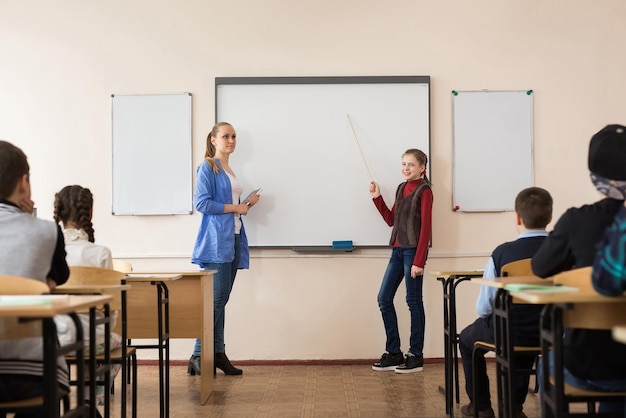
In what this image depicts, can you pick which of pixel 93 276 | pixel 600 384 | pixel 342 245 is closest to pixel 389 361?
pixel 342 245

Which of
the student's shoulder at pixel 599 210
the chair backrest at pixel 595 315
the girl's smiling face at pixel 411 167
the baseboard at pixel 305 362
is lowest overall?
the baseboard at pixel 305 362

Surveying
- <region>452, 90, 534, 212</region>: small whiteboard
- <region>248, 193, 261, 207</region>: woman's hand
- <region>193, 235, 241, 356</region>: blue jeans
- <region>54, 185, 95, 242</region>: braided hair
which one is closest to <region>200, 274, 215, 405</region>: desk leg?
<region>193, 235, 241, 356</region>: blue jeans

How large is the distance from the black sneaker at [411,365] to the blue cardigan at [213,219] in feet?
4.41

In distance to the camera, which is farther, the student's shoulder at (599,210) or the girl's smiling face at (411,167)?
the girl's smiling face at (411,167)

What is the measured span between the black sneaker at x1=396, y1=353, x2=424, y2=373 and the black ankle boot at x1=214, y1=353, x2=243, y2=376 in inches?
44.8

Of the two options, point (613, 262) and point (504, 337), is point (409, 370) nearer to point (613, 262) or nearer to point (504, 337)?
point (504, 337)

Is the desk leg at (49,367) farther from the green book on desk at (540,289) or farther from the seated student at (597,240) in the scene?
the seated student at (597,240)

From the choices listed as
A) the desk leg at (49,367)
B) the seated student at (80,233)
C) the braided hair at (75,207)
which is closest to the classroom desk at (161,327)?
the seated student at (80,233)

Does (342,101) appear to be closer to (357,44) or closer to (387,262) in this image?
(357,44)

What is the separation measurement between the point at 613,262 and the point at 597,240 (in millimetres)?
593

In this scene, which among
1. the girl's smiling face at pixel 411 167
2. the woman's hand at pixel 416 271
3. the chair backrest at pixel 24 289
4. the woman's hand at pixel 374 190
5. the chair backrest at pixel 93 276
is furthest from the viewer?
the woman's hand at pixel 374 190

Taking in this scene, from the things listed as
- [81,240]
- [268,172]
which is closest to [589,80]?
[268,172]

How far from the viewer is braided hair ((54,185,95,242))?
3281 mm

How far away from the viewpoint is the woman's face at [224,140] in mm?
5062
